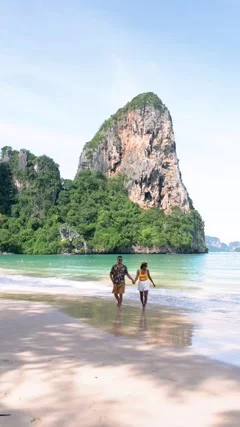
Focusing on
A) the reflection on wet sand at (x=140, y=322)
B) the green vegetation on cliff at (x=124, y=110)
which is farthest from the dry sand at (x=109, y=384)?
the green vegetation on cliff at (x=124, y=110)

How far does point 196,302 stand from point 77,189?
110 metres

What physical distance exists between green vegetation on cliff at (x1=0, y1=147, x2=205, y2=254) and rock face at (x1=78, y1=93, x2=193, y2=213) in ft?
17.5

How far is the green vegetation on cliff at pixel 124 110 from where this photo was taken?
5486 inches

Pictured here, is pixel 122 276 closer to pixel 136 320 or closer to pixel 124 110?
pixel 136 320

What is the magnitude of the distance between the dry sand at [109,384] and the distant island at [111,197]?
91.3 m

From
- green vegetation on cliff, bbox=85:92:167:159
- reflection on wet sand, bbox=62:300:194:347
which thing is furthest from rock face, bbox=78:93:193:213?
reflection on wet sand, bbox=62:300:194:347

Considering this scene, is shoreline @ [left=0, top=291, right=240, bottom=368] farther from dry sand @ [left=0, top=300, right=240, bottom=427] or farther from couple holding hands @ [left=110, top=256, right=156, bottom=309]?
couple holding hands @ [left=110, top=256, right=156, bottom=309]

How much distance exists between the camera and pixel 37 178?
118 meters

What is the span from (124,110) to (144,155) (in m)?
20.8

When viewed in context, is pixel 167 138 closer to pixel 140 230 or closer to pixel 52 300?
pixel 140 230

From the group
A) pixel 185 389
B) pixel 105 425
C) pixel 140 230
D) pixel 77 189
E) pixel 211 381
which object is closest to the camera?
pixel 105 425

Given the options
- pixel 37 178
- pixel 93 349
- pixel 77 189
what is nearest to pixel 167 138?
pixel 77 189

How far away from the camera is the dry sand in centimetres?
445

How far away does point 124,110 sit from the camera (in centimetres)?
14462
